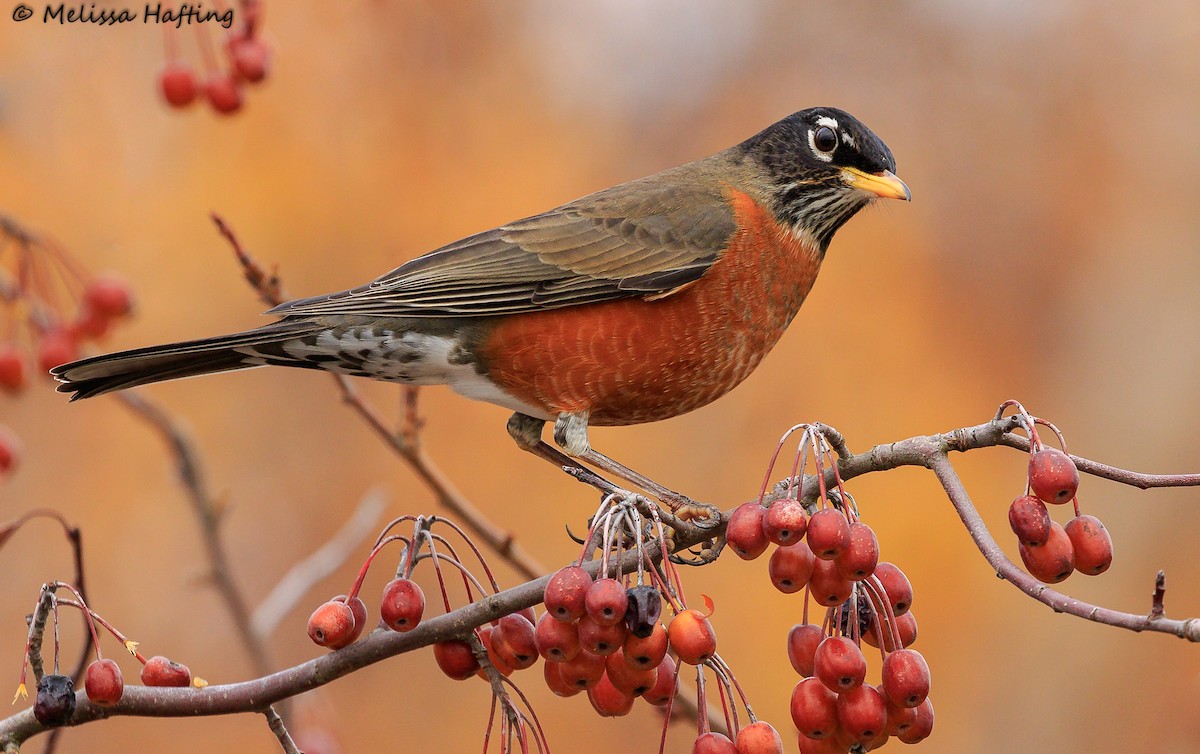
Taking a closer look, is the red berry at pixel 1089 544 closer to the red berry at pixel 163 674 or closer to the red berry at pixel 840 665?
the red berry at pixel 840 665

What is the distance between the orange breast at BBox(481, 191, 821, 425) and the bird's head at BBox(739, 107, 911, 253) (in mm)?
294

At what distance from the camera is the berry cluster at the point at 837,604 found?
6.07ft

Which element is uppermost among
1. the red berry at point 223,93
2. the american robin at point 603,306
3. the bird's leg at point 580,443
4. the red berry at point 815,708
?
the red berry at point 223,93

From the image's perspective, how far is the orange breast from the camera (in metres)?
3.72

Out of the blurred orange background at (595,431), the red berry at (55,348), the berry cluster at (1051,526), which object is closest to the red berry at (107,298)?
the red berry at (55,348)

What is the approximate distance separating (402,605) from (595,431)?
5.05 m

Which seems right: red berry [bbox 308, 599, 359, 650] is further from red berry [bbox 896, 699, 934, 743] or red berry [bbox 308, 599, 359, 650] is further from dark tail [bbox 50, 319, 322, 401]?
dark tail [bbox 50, 319, 322, 401]

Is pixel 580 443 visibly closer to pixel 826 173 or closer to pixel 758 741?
pixel 826 173

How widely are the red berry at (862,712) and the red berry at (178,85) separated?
3270 mm

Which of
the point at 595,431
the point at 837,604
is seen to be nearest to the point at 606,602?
the point at 837,604

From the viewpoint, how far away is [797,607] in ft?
22.1

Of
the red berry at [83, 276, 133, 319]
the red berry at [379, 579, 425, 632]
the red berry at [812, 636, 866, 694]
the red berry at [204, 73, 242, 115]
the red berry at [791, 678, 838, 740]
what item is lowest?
the red berry at [791, 678, 838, 740]

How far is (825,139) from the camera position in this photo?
4152mm

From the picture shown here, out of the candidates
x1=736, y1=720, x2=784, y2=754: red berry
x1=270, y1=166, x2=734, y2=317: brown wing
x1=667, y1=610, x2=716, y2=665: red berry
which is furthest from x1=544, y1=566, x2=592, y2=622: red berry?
x1=270, y1=166, x2=734, y2=317: brown wing
